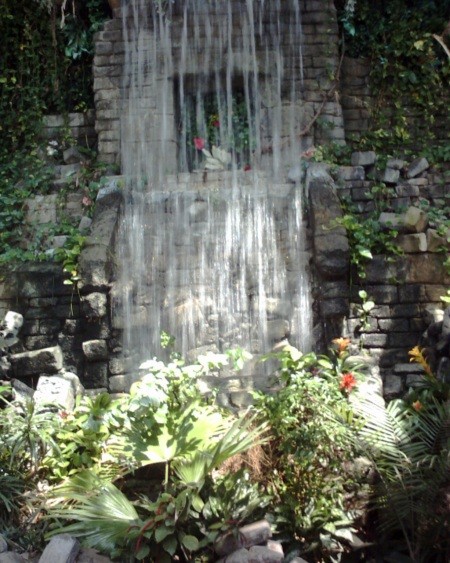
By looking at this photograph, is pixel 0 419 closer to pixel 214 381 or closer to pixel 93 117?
pixel 214 381

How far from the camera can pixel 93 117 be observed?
10.7 metres

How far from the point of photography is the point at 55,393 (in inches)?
261

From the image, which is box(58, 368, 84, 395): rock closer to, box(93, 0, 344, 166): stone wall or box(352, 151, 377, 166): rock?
box(93, 0, 344, 166): stone wall

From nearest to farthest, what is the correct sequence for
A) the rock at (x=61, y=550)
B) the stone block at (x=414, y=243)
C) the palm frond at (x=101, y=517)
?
the rock at (x=61, y=550)
the palm frond at (x=101, y=517)
the stone block at (x=414, y=243)

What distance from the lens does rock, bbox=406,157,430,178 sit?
989 cm

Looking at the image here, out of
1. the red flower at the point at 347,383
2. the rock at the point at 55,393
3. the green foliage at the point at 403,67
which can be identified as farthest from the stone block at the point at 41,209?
the red flower at the point at 347,383

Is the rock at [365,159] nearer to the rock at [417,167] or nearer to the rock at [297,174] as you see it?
the rock at [417,167]

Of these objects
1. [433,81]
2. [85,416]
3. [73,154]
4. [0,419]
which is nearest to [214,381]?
[85,416]

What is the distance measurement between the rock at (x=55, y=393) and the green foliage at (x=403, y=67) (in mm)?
Result: 5436

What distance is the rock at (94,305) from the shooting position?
26.2 ft

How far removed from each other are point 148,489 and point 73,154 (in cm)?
609

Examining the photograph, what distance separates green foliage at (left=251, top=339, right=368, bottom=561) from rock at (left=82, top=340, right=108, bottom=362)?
8.56ft

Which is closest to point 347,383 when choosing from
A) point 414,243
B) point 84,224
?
point 414,243

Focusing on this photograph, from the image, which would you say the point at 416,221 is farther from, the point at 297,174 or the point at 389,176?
the point at 297,174
